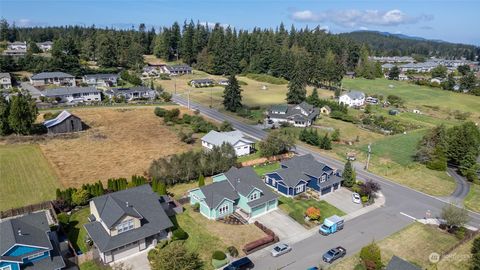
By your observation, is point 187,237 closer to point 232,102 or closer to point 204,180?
point 204,180

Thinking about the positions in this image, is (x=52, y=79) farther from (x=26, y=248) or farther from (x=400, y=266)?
(x=400, y=266)

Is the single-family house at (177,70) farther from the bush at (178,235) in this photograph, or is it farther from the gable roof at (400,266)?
the gable roof at (400,266)

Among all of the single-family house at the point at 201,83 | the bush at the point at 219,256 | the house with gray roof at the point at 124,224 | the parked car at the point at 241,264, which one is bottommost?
the parked car at the point at 241,264

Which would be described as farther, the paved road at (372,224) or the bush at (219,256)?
the paved road at (372,224)

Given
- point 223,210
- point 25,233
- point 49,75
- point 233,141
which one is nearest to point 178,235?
point 223,210

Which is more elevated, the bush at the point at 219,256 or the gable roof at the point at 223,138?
the gable roof at the point at 223,138

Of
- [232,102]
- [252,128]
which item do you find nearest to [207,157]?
[252,128]

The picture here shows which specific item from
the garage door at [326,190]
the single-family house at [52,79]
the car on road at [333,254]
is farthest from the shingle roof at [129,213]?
the single-family house at [52,79]
